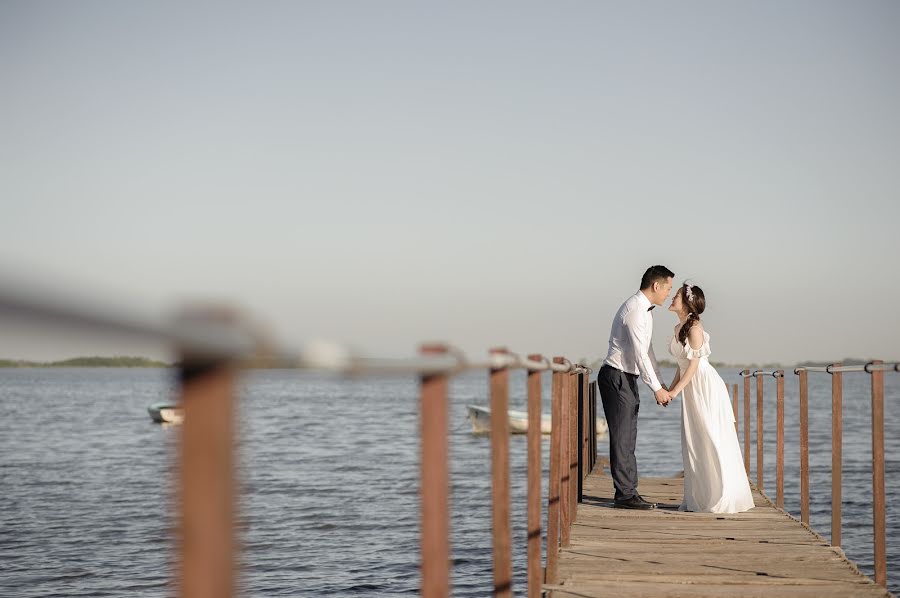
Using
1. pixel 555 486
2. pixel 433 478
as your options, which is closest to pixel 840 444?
pixel 555 486

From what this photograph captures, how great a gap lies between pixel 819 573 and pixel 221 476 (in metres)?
5.36

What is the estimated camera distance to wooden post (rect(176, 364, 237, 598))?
1246 millimetres

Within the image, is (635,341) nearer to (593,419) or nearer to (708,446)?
(708,446)

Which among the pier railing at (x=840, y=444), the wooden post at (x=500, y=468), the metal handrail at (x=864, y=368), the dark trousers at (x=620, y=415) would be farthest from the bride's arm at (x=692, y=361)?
the wooden post at (x=500, y=468)

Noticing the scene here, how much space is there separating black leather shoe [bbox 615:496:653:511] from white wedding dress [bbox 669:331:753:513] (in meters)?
0.30

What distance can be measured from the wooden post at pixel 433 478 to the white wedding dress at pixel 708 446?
19.0 feet

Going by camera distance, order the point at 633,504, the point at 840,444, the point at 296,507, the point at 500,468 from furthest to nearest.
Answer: the point at 296,507
the point at 633,504
the point at 840,444
the point at 500,468

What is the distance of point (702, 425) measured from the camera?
8.46 m

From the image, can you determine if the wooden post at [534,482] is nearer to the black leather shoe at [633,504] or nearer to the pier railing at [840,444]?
the pier railing at [840,444]

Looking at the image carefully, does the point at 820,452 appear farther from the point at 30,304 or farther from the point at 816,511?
the point at 30,304

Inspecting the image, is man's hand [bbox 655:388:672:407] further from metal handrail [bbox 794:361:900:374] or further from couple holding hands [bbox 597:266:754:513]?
metal handrail [bbox 794:361:900:374]

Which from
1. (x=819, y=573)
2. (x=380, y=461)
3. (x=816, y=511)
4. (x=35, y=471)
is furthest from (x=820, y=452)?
(x=819, y=573)

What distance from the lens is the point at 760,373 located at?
33.9ft

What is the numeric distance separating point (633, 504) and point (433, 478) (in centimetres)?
618
